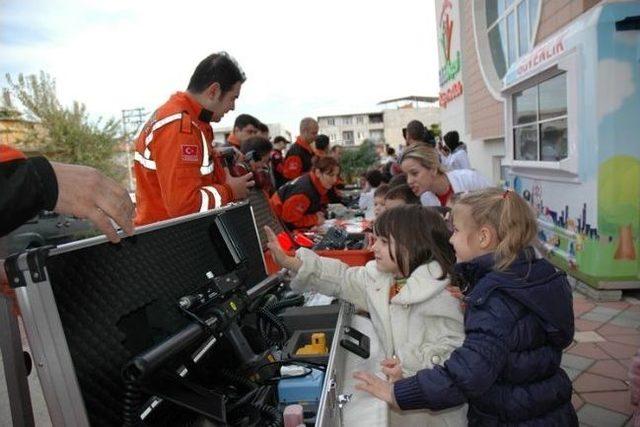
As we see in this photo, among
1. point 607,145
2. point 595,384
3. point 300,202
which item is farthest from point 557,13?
point 595,384

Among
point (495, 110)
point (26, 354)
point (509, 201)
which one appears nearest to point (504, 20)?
point (495, 110)

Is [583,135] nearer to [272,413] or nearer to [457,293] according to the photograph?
[457,293]

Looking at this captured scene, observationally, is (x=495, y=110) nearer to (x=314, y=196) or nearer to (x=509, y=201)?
(x=314, y=196)

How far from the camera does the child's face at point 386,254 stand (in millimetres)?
1723

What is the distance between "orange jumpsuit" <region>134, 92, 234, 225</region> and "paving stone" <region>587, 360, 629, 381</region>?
2.63m

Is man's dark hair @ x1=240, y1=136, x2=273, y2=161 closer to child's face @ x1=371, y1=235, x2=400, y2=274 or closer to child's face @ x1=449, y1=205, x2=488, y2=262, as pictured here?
child's face @ x1=371, y1=235, x2=400, y2=274

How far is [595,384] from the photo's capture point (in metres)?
2.87

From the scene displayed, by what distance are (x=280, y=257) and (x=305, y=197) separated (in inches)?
98.9

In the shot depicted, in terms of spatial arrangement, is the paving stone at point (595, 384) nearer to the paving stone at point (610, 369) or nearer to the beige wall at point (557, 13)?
the paving stone at point (610, 369)

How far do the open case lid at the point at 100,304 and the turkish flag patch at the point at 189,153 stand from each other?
76 centimetres

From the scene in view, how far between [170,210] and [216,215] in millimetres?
615

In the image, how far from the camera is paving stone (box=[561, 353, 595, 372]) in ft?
10.1

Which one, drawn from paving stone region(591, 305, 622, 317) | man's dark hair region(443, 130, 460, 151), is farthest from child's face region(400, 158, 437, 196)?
man's dark hair region(443, 130, 460, 151)

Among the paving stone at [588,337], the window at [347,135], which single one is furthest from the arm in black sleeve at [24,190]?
the window at [347,135]
